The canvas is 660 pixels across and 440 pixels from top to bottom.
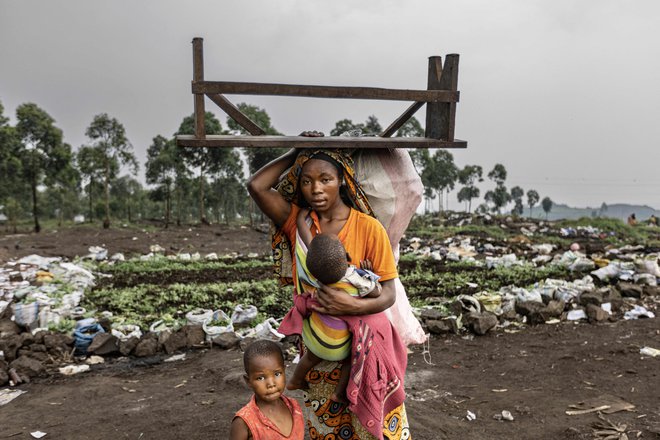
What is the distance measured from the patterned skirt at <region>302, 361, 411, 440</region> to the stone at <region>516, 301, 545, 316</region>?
4772 millimetres

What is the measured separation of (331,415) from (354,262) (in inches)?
27.1

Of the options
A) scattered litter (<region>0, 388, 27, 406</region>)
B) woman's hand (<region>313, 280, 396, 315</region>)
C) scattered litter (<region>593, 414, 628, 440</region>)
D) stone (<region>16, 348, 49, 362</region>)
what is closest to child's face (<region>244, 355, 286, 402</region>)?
woman's hand (<region>313, 280, 396, 315</region>)

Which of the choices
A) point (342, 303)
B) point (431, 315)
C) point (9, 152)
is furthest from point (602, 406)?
point (9, 152)

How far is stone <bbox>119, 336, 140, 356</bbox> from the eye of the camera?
5.48 metres

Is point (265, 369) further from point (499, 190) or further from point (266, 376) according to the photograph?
point (499, 190)

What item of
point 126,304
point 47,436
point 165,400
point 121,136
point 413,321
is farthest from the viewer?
point 121,136

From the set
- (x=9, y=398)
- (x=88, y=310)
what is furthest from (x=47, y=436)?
(x=88, y=310)

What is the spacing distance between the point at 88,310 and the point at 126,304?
0.57 m

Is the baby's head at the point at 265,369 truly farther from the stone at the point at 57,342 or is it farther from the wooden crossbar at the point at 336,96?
the stone at the point at 57,342

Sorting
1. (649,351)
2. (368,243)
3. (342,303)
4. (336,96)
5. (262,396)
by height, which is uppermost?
(336,96)

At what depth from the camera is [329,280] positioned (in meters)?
1.91

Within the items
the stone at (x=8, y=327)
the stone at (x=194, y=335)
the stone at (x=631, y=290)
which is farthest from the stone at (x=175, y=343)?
the stone at (x=631, y=290)

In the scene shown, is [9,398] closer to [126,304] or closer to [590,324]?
Result: [126,304]

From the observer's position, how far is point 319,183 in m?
2.04
